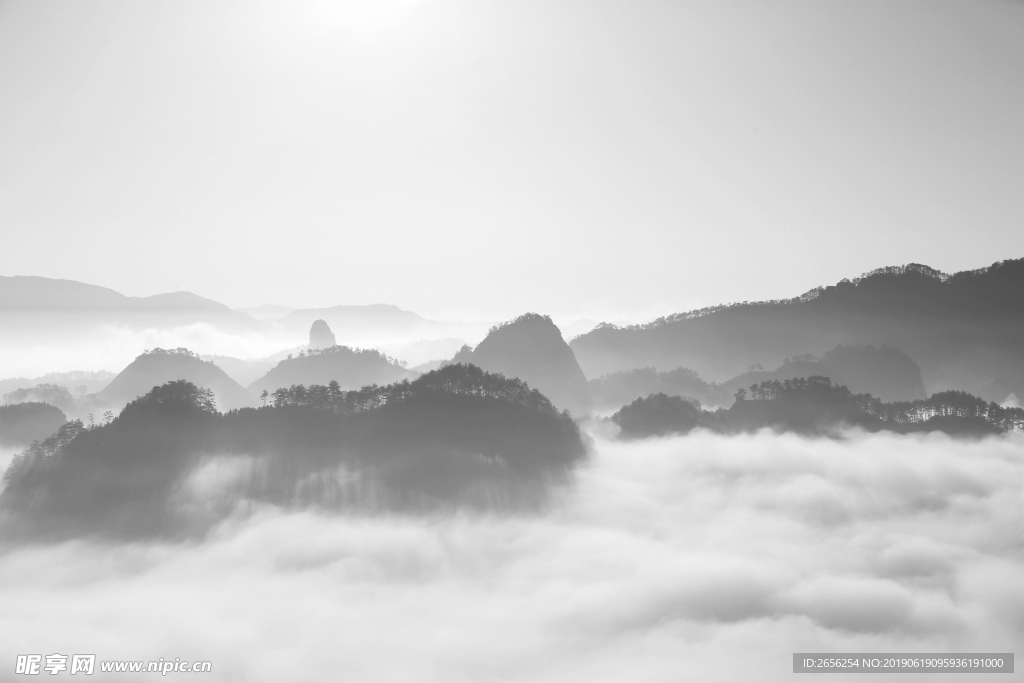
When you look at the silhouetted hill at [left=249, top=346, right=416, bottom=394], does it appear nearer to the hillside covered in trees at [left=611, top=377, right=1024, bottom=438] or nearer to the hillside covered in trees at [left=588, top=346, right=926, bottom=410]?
the hillside covered in trees at [left=588, top=346, right=926, bottom=410]

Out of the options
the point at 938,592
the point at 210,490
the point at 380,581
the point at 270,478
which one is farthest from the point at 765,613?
the point at 210,490

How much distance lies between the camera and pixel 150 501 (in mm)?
75750

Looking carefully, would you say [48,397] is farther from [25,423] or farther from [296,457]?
[296,457]

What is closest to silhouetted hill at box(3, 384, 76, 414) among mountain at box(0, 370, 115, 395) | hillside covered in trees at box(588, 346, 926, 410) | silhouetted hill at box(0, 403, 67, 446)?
silhouetted hill at box(0, 403, 67, 446)

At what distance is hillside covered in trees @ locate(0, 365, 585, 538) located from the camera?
244 feet

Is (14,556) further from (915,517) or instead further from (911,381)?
(911,381)

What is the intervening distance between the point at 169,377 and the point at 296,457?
75856mm

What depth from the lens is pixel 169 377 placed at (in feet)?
455

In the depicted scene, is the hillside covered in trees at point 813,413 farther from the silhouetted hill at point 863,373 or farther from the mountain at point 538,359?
the mountain at point 538,359

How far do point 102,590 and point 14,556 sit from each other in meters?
10.9

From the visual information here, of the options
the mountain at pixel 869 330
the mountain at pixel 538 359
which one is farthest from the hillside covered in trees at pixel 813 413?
the mountain at pixel 869 330

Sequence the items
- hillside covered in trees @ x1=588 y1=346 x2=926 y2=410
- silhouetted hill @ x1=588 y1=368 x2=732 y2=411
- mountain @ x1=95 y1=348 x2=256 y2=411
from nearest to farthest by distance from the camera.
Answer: hillside covered in trees @ x1=588 y1=346 x2=926 y2=410 < silhouetted hill @ x1=588 y1=368 x2=732 y2=411 < mountain @ x1=95 y1=348 x2=256 y2=411

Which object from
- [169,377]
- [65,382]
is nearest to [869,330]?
[169,377]

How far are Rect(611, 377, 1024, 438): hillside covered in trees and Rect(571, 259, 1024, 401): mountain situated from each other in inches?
2126
